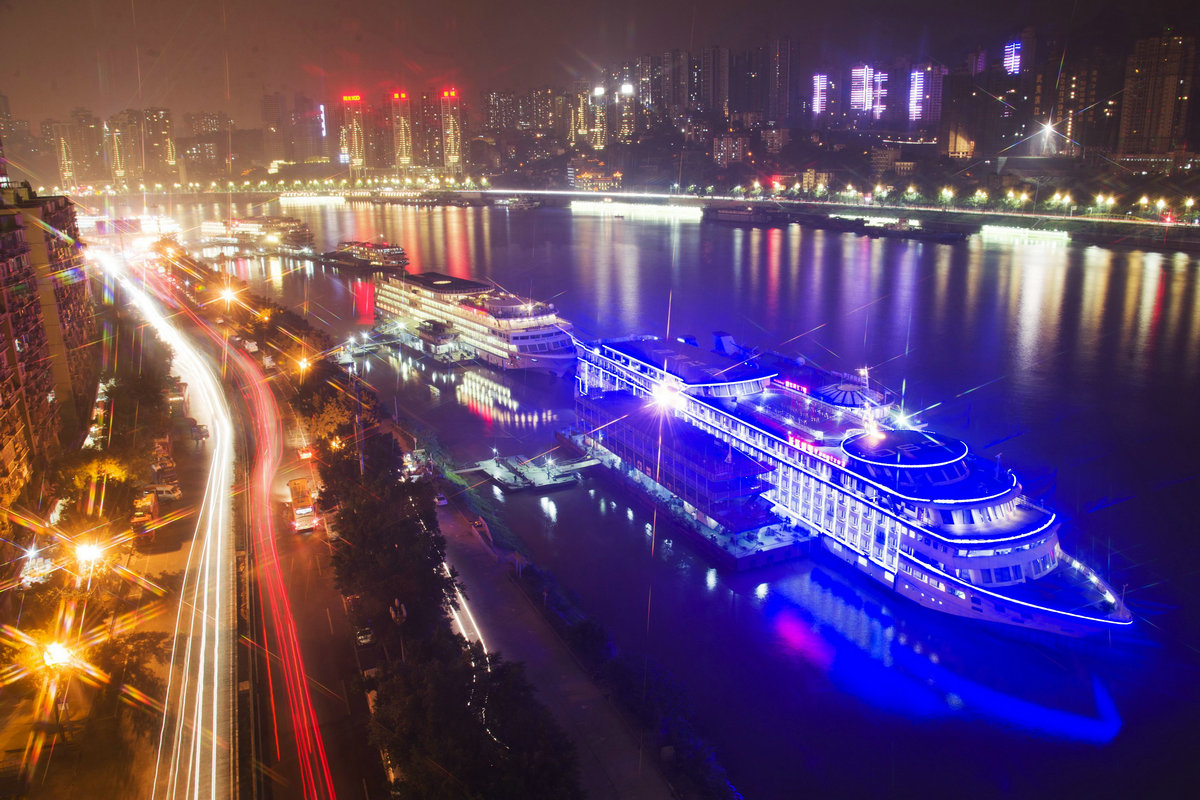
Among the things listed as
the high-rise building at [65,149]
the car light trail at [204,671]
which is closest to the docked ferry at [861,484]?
the car light trail at [204,671]

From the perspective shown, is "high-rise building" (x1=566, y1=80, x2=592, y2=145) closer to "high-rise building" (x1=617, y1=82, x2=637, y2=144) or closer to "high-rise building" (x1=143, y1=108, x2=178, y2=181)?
"high-rise building" (x1=617, y1=82, x2=637, y2=144)

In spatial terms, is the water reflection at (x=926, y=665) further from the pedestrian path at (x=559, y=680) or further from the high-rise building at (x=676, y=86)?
the high-rise building at (x=676, y=86)

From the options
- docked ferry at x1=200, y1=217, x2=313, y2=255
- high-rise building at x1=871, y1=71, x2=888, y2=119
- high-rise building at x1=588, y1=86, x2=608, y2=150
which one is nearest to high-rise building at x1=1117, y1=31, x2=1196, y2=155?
high-rise building at x1=871, y1=71, x2=888, y2=119

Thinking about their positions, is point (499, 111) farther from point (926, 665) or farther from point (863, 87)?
point (926, 665)

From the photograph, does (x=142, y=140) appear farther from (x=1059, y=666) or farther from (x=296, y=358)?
(x=1059, y=666)

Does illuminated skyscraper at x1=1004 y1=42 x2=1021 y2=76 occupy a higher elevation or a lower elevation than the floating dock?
higher
